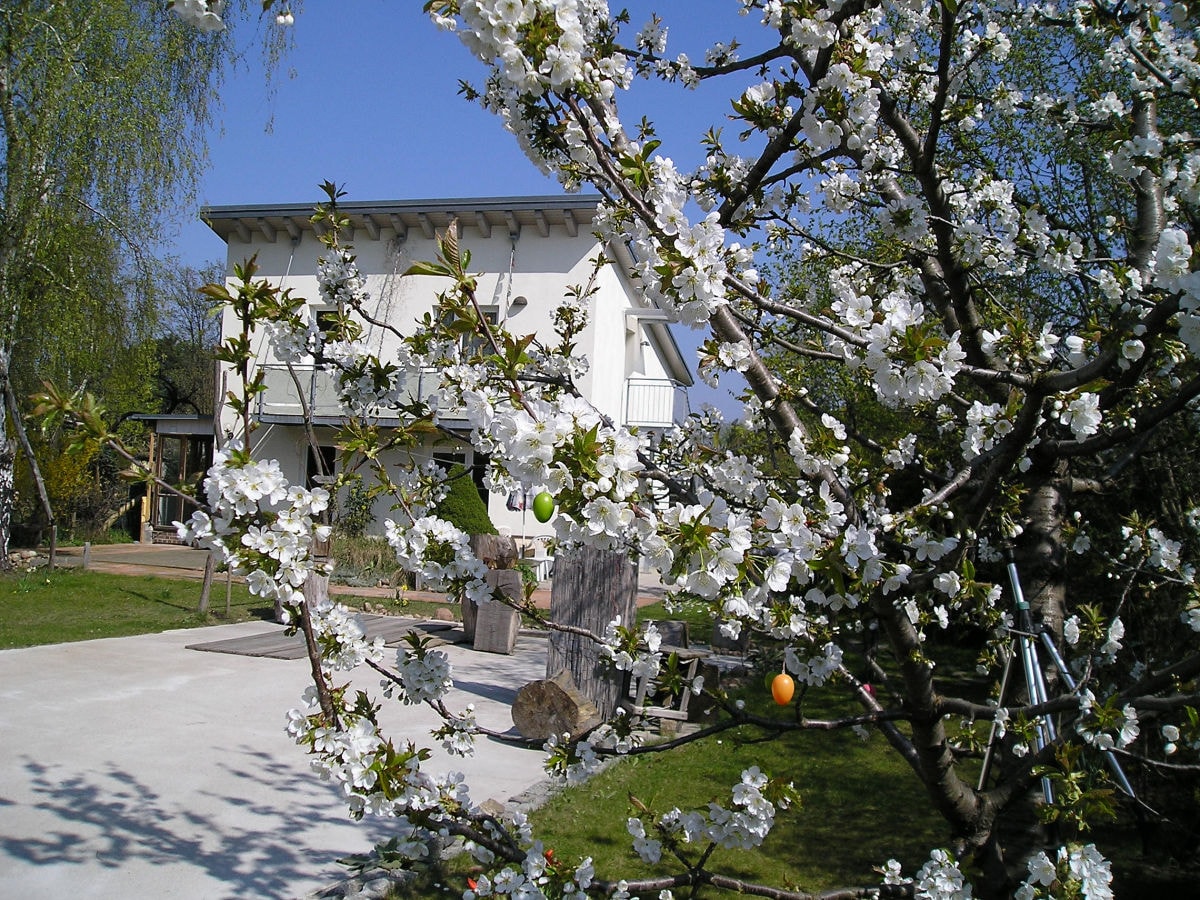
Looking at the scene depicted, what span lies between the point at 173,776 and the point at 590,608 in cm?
285

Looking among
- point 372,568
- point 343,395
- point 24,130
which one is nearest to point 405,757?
point 343,395

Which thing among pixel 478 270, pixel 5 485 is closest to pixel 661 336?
pixel 478 270

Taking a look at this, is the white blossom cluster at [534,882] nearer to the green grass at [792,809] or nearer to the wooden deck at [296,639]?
the green grass at [792,809]

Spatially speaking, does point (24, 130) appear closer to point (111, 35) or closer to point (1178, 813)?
point (111, 35)

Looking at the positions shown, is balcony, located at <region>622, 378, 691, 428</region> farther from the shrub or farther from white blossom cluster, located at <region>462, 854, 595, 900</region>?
white blossom cluster, located at <region>462, 854, 595, 900</region>

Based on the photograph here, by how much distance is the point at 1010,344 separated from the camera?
238cm

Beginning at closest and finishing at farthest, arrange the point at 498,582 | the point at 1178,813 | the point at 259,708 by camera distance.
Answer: the point at 1178,813, the point at 259,708, the point at 498,582

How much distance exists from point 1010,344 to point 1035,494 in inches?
62.0

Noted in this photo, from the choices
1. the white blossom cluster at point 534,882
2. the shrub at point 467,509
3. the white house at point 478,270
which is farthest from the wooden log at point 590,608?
the white house at point 478,270

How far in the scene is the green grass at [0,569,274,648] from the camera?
903 centimetres

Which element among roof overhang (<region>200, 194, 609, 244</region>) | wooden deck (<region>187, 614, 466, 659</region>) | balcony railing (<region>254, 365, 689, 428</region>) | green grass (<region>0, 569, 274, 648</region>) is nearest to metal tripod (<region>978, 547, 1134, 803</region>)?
wooden deck (<region>187, 614, 466, 659</region>)

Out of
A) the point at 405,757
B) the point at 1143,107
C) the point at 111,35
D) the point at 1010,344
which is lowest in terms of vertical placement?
the point at 405,757

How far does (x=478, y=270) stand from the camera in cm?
1672

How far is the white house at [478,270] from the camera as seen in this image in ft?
53.7
